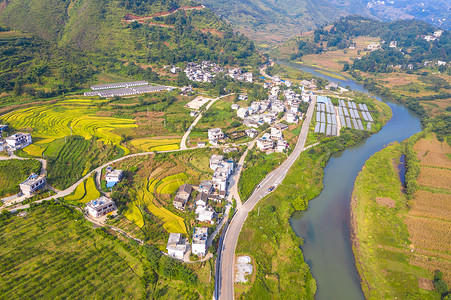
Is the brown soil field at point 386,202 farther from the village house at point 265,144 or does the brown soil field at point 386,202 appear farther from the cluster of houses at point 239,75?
the cluster of houses at point 239,75

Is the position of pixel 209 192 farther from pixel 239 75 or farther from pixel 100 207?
pixel 239 75

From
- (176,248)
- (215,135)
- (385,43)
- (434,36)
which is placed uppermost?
(434,36)

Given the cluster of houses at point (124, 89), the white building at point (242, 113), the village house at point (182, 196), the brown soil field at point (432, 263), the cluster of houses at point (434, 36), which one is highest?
the cluster of houses at point (434, 36)

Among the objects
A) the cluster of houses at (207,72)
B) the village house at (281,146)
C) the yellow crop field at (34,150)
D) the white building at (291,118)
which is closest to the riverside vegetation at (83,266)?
the yellow crop field at (34,150)

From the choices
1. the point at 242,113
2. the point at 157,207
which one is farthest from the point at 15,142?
the point at 242,113

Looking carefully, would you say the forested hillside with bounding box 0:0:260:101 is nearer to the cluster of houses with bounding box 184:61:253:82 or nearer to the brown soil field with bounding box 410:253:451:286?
the cluster of houses with bounding box 184:61:253:82

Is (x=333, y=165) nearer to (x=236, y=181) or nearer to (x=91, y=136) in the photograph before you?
(x=236, y=181)
